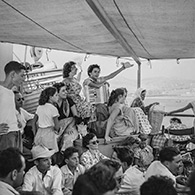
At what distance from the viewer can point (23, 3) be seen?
112 inches

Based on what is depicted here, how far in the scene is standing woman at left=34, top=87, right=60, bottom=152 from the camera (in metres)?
3.75

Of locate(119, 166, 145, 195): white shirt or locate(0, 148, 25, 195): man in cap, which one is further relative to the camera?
locate(119, 166, 145, 195): white shirt

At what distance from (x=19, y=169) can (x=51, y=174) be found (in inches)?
39.9

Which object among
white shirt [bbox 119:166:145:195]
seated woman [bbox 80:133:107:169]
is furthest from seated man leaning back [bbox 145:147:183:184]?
seated woman [bbox 80:133:107:169]

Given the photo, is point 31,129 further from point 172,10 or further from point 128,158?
point 172,10

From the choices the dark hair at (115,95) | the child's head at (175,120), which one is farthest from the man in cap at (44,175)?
the child's head at (175,120)

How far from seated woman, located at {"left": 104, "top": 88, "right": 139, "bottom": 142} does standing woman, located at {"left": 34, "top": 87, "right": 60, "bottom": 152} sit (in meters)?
1.20

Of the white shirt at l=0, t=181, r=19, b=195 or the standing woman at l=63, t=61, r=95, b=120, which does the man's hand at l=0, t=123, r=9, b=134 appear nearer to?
the white shirt at l=0, t=181, r=19, b=195

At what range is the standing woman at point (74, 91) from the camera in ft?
13.5

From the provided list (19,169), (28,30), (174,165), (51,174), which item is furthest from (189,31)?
(19,169)

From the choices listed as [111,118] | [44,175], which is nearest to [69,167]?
[44,175]

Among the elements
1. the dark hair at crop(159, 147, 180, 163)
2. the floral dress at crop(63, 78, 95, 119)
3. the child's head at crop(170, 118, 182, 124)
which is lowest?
the child's head at crop(170, 118, 182, 124)

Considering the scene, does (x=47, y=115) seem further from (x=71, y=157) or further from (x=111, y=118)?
(x=111, y=118)

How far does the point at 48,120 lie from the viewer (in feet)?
12.3
